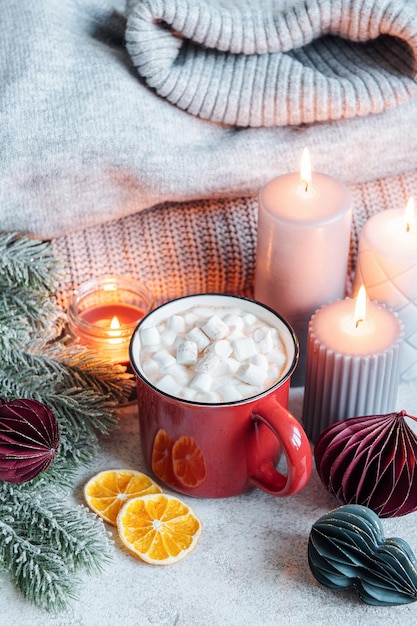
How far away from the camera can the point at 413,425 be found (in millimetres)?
754

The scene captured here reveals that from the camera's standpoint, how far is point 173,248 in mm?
812

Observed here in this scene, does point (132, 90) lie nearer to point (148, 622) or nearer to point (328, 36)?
point (328, 36)

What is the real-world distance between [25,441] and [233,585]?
0.62 feet

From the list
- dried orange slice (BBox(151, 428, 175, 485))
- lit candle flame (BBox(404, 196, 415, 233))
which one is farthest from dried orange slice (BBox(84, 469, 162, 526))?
lit candle flame (BBox(404, 196, 415, 233))

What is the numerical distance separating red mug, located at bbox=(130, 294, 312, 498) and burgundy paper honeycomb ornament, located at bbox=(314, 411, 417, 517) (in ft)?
0.11

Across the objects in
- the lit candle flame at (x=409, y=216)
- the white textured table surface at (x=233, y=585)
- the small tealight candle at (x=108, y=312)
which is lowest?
the white textured table surface at (x=233, y=585)

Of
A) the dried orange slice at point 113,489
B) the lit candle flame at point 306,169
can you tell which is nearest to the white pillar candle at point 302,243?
the lit candle flame at point 306,169

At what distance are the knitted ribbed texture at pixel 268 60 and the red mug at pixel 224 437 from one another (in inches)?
7.8

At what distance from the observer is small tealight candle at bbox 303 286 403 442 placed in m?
0.68

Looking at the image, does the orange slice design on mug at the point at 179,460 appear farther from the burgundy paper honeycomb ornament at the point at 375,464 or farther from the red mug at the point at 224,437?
the burgundy paper honeycomb ornament at the point at 375,464

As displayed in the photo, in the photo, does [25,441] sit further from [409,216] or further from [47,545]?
[409,216]

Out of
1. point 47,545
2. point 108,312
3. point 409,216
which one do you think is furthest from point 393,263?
point 47,545

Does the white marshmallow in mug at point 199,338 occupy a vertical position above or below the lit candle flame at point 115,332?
above

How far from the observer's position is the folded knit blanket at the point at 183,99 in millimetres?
720
